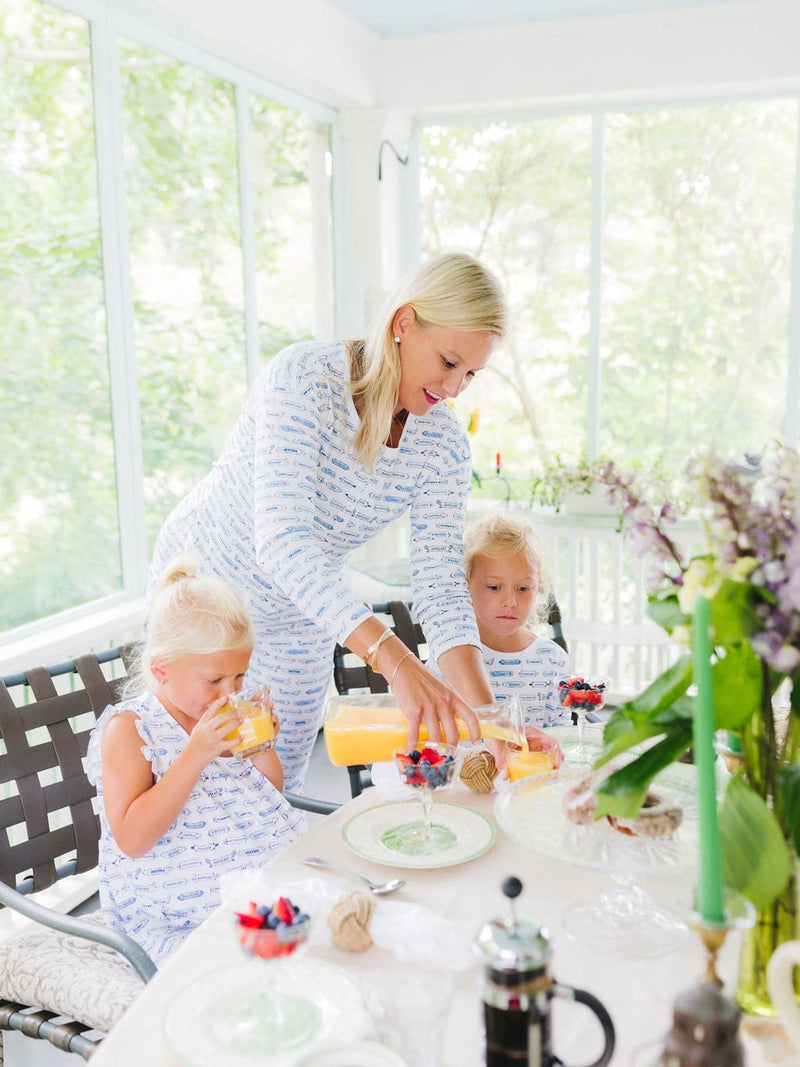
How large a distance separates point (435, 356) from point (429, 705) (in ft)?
1.88

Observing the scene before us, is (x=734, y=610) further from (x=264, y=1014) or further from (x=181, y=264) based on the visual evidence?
(x=181, y=264)

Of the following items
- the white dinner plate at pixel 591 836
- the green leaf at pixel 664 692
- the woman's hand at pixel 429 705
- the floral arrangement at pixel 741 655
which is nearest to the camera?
the floral arrangement at pixel 741 655

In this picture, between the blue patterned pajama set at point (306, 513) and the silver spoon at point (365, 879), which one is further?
the blue patterned pajama set at point (306, 513)

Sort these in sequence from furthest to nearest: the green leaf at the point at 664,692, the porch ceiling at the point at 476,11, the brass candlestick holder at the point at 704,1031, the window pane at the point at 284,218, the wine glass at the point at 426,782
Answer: the window pane at the point at 284,218
the porch ceiling at the point at 476,11
the wine glass at the point at 426,782
the green leaf at the point at 664,692
the brass candlestick holder at the point at 704,1031

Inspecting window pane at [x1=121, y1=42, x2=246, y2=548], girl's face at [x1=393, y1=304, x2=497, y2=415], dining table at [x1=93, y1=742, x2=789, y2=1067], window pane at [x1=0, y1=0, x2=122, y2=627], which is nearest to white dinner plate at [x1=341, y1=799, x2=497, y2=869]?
dining table at [x1=93, y1=742, x2=789, y2=1067]

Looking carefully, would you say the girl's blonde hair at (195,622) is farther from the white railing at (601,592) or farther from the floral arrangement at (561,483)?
the floral arrangement at (561,483)

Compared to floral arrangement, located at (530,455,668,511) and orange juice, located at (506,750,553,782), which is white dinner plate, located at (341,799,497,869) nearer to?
orange juice, located at (506,750,553,782)

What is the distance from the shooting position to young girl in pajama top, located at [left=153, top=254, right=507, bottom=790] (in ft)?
4.95

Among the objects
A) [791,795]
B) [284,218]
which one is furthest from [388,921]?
[284,218]

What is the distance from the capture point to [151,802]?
1.43m

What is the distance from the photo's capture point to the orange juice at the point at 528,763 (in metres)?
1.43

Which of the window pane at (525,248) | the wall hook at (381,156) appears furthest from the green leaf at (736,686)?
the wall hook at (381,156)

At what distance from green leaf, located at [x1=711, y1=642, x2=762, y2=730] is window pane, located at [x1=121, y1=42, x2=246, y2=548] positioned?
2350mm

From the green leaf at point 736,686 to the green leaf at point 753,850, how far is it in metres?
0.06
